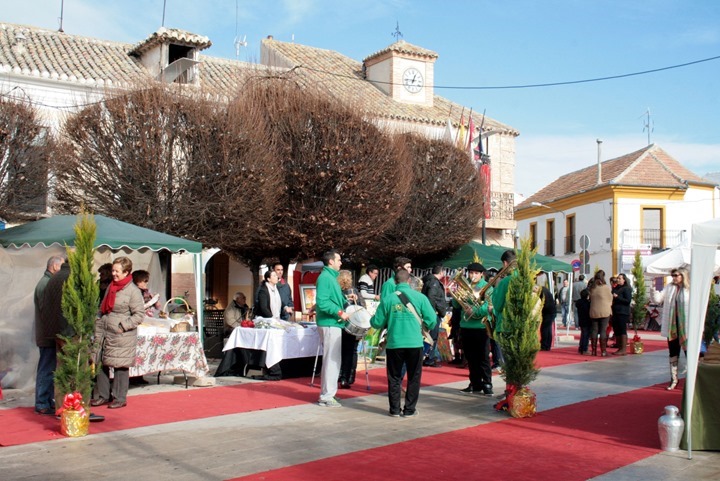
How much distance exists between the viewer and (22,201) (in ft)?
51.3

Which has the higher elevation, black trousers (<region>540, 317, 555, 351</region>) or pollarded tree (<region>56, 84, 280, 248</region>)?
A: pollarded tree (<region>56, 84, 280, 248</region>)

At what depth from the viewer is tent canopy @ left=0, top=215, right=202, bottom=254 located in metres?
11.4

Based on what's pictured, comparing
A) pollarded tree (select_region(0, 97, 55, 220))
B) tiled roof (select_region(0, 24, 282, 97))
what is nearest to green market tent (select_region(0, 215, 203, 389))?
pollarded tree (select_region(0, 97, 55, 220))

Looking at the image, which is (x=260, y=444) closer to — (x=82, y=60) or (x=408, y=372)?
(x=408, y=372)

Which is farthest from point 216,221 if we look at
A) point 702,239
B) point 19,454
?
point 702,239

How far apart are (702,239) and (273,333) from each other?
22.2 feet

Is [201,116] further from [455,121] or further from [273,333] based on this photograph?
[455,121]

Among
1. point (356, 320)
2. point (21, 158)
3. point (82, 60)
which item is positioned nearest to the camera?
point (356, 320)

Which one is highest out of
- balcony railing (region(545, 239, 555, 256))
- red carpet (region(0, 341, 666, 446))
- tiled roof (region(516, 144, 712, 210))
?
tiled roof (region(516, 144, 712, 210))

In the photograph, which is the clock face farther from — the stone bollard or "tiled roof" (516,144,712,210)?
the stone bollard

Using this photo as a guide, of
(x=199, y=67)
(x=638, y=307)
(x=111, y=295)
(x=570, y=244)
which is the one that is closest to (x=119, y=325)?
(x=111, y=295)

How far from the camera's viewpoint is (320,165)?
57.4ft

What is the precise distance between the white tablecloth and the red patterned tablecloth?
1.10 meters

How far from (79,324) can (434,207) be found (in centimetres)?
1445
